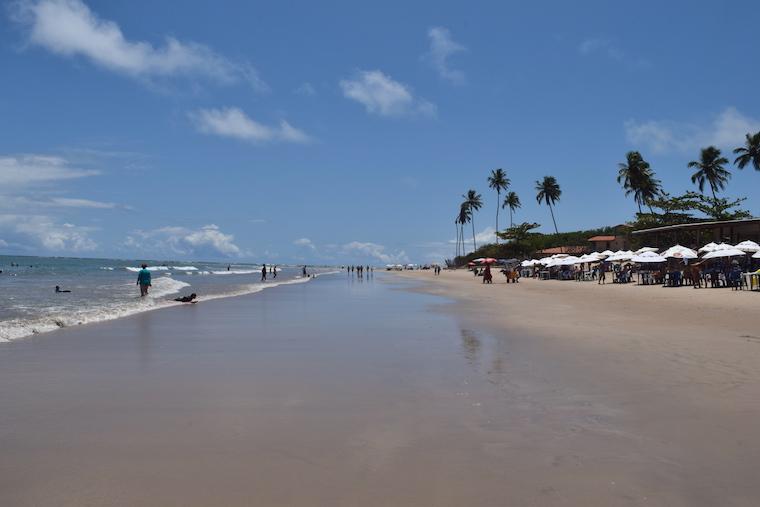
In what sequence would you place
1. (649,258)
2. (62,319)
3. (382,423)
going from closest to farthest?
(382,423) → (62,319) → (649,258)

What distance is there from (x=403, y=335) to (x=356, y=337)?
41.5 inches

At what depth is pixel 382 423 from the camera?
557 centimetres

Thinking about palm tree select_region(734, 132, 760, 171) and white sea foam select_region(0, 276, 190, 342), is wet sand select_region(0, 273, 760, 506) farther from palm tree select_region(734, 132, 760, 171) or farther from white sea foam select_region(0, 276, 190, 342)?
palm tree select_region(734, 132, 760, 171)

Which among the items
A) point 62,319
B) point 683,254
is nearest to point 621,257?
point 683,254

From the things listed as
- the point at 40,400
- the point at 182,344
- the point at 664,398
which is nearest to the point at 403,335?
the point at 182,344

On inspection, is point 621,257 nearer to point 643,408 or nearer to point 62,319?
point 62,319

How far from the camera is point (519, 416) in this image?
18.9 feet

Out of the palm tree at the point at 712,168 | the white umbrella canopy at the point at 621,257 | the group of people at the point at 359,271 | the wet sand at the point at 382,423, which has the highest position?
the palm tree at the point at 712,168

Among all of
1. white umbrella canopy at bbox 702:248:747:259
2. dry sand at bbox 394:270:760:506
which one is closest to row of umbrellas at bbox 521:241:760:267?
white umbrella canopy at bbox 702:248:747:259

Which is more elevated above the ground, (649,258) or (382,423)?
(649,258)

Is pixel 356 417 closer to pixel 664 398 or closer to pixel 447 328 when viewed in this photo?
pixel 664 398

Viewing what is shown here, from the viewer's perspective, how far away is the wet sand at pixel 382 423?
3.99m

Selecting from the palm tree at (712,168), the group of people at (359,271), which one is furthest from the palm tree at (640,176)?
the group of people at (359,271)

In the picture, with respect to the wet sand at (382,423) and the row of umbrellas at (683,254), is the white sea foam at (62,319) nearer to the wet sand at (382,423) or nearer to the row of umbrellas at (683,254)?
the wet sand at (382,423)
